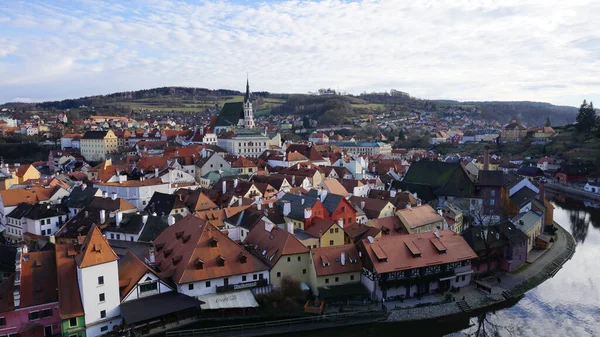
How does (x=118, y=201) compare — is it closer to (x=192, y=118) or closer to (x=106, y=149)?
(x=106, y=149)

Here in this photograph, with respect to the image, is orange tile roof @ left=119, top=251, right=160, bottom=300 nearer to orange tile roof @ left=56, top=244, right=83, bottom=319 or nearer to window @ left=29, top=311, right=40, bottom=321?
orange tile roof @ left=56, top=244, right=83, bottom=319

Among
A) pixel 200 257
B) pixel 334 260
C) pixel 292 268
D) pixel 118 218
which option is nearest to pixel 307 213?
pixel 334 260

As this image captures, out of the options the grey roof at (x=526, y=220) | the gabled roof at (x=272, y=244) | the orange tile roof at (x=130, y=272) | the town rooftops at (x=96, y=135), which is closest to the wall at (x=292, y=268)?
the gabled roof at (x=272, y=244)

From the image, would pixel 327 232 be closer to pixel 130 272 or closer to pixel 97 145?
pixel 130 272

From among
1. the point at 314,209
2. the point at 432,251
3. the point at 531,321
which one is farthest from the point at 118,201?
the point at 531,321

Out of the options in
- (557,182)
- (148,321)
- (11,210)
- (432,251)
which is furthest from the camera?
(557,182)

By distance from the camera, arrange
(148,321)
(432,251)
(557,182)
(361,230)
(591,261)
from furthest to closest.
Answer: (557,182) → (591,261) → (361,230) → (432,251) → (148,321)

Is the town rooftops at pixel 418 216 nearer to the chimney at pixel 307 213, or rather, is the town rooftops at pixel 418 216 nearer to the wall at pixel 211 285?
the chimney at pixel 307 213
